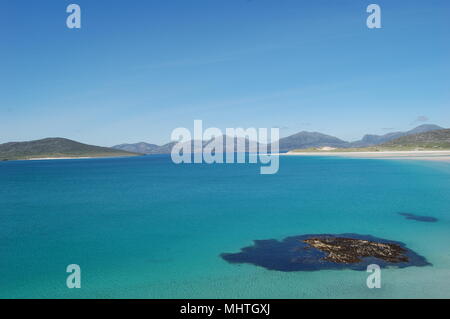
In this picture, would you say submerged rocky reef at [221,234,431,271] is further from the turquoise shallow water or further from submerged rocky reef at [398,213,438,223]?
submerged rocky reef at [398,213,438,223]

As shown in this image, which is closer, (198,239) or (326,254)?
(326,254)

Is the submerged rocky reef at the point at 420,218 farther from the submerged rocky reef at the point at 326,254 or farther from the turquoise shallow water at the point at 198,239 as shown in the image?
the submerged rocky reef at the point at 326,254

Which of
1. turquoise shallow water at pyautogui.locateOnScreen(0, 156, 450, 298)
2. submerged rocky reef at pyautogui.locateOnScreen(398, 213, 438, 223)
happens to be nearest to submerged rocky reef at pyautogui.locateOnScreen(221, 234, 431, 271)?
turquoise shallow water at pyautogui.locateOnScreen(0, 156, 450, 298)

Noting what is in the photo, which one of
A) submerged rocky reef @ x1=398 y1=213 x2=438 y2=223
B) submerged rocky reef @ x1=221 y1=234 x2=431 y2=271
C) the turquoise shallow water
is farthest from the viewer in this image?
submerged rocky reef @ x1=398 y1=213 x2=438 y2=223

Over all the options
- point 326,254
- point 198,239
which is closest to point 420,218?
point 326,254

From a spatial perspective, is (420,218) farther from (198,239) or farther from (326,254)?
(198,239)

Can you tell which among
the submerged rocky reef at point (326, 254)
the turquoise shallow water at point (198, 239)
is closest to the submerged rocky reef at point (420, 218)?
the turquoise shallow water at point (198, 239)

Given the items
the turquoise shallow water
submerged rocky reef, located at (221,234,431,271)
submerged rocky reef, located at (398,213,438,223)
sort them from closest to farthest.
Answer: the turquoise shallow water, submerged rocky reef, located at (221,234,431,271), submerged rocky reef, located at (398,213,438,223)
